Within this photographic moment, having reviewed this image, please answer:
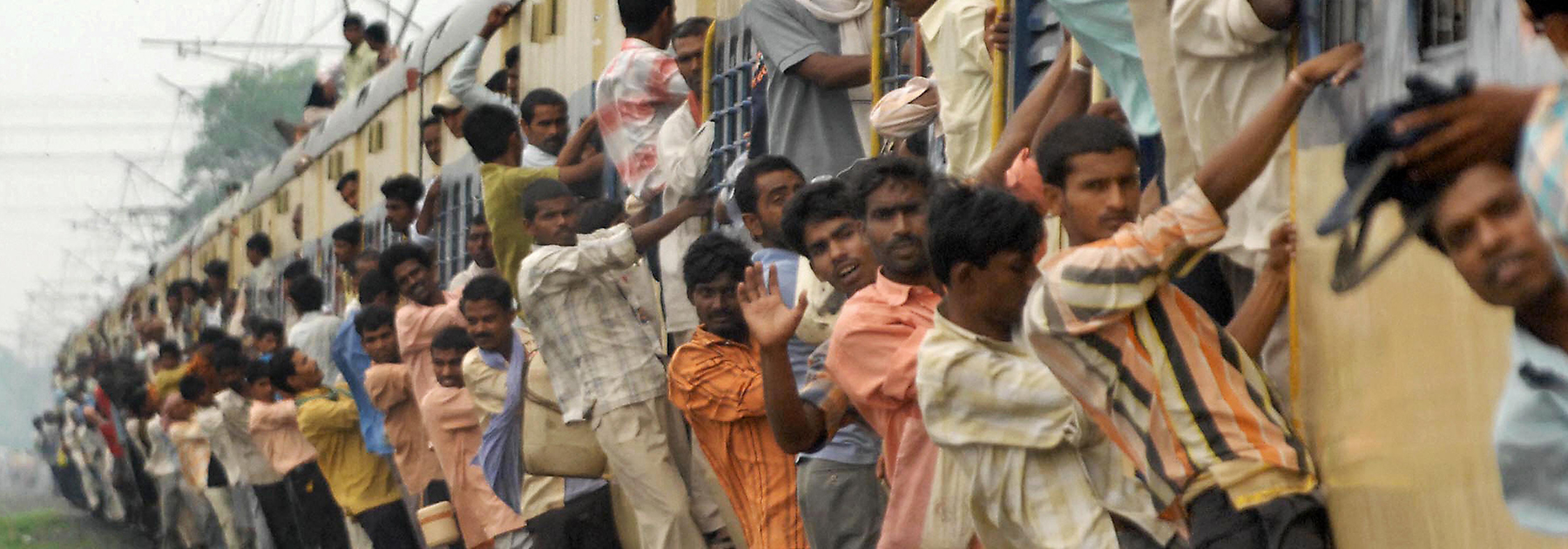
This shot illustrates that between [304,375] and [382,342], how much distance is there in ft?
5.79

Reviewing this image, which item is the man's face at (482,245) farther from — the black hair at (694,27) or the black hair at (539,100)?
the black hair at (694,27)

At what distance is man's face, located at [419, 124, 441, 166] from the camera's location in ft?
42.5

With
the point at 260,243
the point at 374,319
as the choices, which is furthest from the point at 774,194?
the point at 260,243

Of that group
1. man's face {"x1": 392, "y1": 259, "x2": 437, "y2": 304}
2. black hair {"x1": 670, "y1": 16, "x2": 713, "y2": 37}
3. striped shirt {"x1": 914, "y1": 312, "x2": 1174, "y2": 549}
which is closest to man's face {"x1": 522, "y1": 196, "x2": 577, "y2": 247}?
black hair {"x1": 670, "y1": 16, "x2": 713, "y2": 37}

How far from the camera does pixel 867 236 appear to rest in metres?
4.72

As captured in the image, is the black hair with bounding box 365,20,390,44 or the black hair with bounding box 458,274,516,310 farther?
the black hair with bounding box 365,20,390,44

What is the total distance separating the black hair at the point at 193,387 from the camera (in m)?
16.2

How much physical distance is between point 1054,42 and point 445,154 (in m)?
7.85

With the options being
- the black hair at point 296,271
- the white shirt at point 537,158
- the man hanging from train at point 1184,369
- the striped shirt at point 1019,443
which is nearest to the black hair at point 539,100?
the white shirt at point 537,158

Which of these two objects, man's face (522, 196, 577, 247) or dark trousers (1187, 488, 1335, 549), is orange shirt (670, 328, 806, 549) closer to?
man's face (522, 196, 577, 247)

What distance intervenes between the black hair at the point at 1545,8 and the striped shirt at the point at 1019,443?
1.92 m

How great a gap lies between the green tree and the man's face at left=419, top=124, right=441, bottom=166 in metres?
44.4

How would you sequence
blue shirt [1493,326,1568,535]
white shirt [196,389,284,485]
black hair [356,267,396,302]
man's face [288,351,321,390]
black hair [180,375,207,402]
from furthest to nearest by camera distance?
black hair [180,375,207,402] < white shirt [196,389,284,485] < man's face [288,351,321,390] < black hair [356,267,396,302] < blue shirt [1493,326,1568,535]

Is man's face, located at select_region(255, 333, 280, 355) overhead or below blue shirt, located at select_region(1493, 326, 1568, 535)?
below
